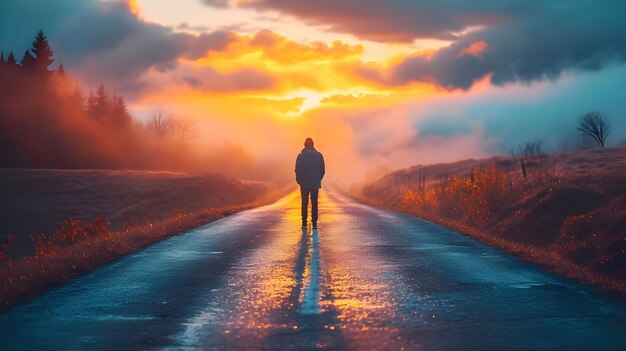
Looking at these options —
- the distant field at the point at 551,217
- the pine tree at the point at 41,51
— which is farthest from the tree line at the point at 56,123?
the distant field at the point at 551,217

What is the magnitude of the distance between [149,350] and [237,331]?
96cm

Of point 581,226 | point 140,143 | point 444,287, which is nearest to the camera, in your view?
point 444,287

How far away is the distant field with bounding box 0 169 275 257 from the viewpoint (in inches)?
1658

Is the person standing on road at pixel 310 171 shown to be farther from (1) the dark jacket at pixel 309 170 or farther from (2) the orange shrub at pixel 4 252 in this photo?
(2) the orange shrub at pixel 4 252

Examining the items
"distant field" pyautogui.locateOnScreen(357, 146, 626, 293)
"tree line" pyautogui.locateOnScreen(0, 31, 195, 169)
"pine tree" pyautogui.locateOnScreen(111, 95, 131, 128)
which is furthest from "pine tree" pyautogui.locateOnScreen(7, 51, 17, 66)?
"distant field" pyautogui.locateOnScreen(357, 146, 626, 293)

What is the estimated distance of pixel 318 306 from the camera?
7.36 m

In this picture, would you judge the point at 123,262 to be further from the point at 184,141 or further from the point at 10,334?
the point at 184,141

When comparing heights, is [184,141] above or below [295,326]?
above

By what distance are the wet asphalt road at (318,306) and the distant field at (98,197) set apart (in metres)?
25.9

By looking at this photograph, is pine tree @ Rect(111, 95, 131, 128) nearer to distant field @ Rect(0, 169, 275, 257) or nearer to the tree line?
the tree line

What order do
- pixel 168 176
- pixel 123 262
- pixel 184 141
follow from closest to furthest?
pixel 123 262
pixel 168 176
pixel 184 141

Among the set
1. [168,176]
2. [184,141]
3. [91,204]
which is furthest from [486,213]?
[184,141]

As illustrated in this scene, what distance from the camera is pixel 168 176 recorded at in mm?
66938

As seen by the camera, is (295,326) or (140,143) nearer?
(295,326)
